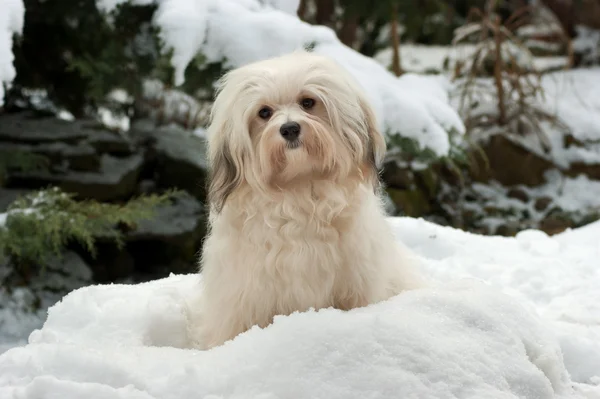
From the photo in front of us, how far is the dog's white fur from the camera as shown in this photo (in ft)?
8.04

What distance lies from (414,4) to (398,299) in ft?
21.2

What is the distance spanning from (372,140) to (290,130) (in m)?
0.45

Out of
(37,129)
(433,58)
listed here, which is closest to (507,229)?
(433,58)

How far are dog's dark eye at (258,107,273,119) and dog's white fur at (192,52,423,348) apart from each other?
2cm

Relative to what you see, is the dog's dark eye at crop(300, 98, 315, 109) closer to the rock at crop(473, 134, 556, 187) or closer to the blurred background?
the blurred background

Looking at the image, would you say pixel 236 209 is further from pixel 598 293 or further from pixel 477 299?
pixel 598 293

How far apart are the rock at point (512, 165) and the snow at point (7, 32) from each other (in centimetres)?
566

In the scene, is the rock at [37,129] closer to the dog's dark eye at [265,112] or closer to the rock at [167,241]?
the rock at [167,241]

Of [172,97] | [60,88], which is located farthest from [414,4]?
[60,88]

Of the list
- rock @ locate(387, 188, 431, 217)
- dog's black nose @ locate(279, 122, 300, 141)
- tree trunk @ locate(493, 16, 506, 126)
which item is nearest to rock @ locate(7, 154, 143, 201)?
rock @ locate(387, 188, 431, 217)

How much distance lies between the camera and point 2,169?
4.89m

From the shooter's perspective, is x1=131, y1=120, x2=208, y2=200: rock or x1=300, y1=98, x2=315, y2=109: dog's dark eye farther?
x1=131, y1=120, x2=208, y2=200: rock

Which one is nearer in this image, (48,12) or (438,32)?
(48,12)

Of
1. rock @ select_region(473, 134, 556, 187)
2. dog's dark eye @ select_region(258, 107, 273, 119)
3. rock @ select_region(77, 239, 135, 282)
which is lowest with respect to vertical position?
rock @ select_region(77, 239, 135, 282)
